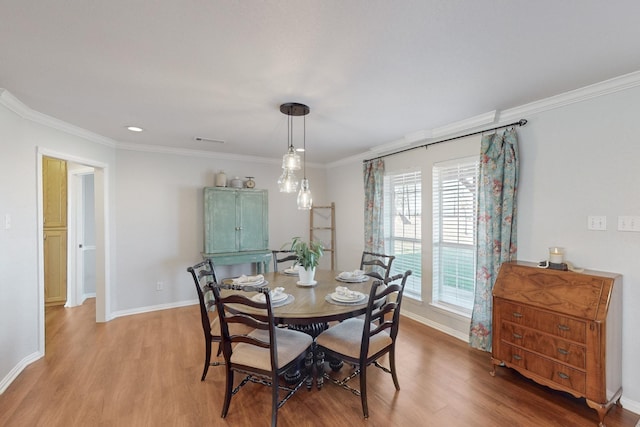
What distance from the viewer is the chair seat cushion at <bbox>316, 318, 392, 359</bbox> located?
2131mm

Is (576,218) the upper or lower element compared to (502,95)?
lower

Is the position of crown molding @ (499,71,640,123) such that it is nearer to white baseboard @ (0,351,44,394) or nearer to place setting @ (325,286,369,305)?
place setting @ (325,286,369,305)

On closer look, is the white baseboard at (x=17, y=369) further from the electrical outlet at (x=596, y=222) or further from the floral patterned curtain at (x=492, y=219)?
the electrical outlet at (x=596, y=222)

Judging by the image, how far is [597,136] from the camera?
7.52 feet

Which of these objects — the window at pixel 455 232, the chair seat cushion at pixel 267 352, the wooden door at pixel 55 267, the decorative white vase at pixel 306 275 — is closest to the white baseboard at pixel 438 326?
the window at pixel 455 232

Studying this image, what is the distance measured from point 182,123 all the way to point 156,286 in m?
2.45

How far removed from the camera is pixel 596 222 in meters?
2.29

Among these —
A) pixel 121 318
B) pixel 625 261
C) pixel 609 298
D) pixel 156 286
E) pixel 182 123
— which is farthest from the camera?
pixel 156 286

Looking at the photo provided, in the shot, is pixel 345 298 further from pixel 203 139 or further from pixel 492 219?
pixel 203 139

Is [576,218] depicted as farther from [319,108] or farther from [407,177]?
[319,108]

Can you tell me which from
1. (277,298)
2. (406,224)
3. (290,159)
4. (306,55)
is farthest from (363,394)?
(406,224)

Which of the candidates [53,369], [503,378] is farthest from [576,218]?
[53,369]

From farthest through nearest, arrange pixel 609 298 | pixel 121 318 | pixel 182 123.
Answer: pixel 121 318 < pixel 182 123 < pixel 609 298

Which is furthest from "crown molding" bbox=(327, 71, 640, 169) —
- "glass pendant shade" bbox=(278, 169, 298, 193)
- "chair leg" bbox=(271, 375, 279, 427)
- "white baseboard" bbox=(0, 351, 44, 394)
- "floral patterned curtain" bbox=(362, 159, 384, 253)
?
"white baseboard" bbox=(0, 351, 44, 394)
